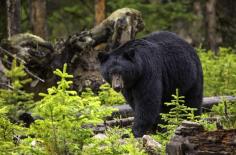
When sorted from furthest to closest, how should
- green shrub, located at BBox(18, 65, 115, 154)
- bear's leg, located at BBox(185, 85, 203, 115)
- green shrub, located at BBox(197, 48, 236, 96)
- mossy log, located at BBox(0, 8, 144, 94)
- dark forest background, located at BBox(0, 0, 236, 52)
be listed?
1. dark forest background, located at BBox(0, 0, 236, 52)
2. green shrub, located at BBox(197, 48, 236, 96)
3. mossy log, located at BBox(0, 8, 144, 94)
4. bear's leg, located at BBox(185, 85, 203, 115)
5. green shrub, located at BBox(18, 65, 115, 154)

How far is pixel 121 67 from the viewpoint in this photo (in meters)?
8.33

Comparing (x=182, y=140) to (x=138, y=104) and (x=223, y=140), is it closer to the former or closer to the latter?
(x=223, y=140)

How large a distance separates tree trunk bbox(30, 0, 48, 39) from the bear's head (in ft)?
33.4

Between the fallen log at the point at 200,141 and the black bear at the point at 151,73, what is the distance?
10.6 ft

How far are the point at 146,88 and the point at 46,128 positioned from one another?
3726 millimetres

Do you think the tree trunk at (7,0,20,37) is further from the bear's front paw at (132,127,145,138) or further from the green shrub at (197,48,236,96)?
the bear's front paw at (132,127,145,138)

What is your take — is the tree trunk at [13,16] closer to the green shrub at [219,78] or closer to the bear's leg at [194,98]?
the green shrub at [219,78]

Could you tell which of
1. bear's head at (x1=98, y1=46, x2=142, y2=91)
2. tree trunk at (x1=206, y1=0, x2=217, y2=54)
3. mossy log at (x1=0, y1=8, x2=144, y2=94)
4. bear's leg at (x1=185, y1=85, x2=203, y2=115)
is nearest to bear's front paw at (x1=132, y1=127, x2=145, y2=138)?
bear's head at (x1=98, y1=46, x2=142, y2=91)

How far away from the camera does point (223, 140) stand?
185 inches

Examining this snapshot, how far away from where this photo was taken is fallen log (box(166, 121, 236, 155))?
4660 millimetres

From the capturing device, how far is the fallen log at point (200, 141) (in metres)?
4.66

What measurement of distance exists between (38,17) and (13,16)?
4.20m

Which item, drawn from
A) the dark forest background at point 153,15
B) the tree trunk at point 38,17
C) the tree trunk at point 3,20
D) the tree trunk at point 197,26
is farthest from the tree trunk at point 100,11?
the tree trunk at point 197,26

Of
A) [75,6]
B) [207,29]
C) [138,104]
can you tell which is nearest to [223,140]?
[138,104]
